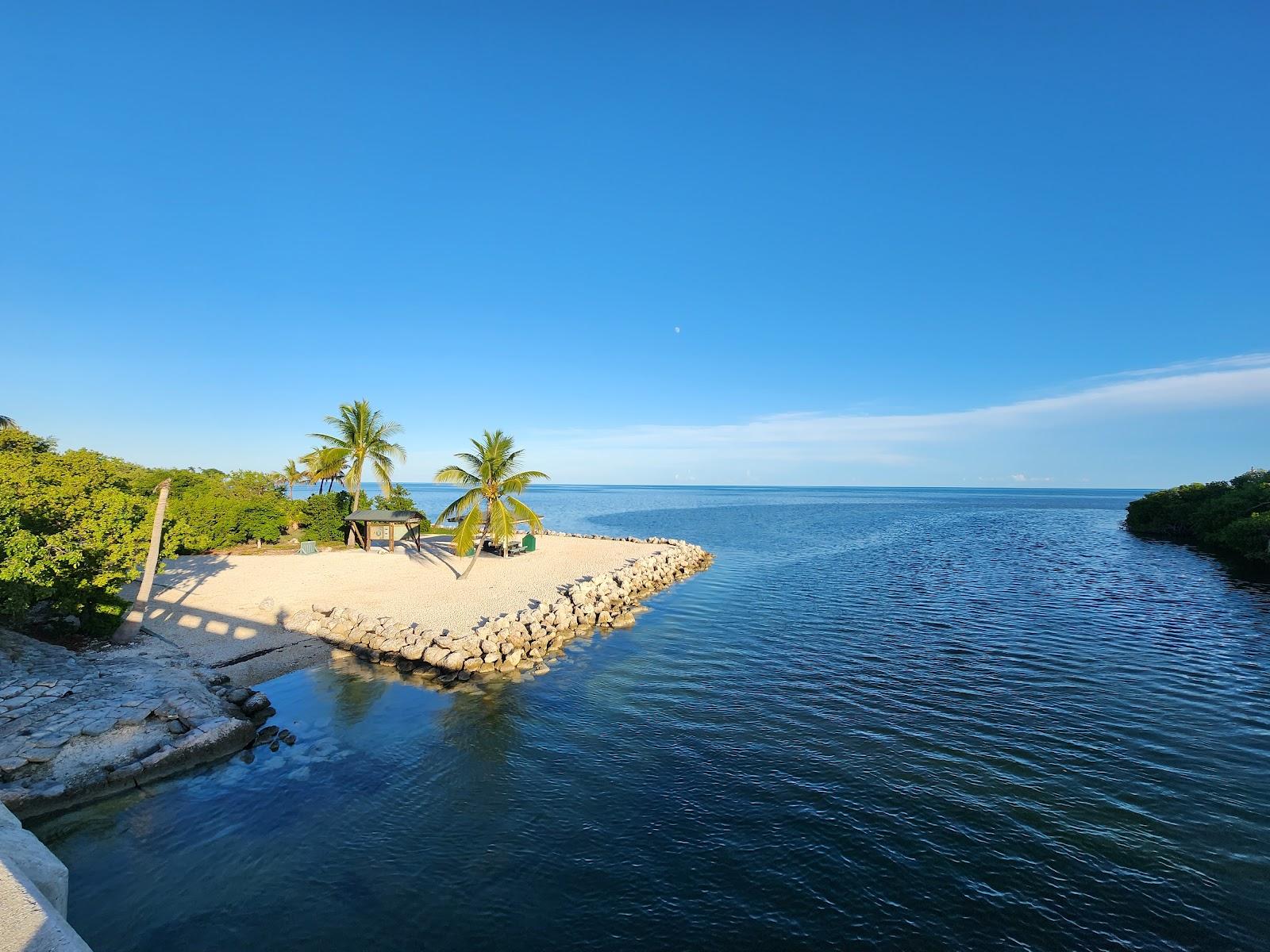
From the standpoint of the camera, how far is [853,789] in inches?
462

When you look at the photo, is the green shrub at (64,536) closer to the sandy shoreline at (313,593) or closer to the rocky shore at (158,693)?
the rocky shore at (158,693)

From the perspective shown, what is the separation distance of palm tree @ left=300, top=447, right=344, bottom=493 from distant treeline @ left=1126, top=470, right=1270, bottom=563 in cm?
6853

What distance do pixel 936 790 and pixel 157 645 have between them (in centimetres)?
2342

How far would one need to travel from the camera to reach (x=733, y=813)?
36.0 feet

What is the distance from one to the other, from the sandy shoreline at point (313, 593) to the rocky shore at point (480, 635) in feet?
2.72

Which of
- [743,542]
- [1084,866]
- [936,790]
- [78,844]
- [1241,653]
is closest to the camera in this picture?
[1084,866]

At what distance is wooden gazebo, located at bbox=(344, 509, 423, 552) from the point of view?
129 ft

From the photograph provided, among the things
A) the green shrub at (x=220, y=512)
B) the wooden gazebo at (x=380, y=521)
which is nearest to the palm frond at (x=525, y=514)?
the wooden gazebo at (x=380, y=521)

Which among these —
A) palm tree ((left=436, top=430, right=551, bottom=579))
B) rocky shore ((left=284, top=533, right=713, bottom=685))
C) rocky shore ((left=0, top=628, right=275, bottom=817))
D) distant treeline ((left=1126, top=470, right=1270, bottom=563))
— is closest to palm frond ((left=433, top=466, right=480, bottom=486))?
palm tree ((left=436, top=430, right=551, bottom=579))

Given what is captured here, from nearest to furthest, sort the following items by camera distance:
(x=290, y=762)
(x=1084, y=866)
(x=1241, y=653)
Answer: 1. (x=1084, y=866)
2. (x=290, y=762)
3. (x=1241, y=653)

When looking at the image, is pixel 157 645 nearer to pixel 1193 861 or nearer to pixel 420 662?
pixel 420 662

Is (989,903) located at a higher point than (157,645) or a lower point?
lower

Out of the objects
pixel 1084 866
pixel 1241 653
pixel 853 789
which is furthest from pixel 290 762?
pixel 1241 653

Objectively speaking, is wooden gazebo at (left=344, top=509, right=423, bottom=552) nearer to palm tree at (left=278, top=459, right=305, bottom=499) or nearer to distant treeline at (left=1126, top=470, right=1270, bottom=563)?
palm tree at (left=278, top=459, right=305, bottom=499)
